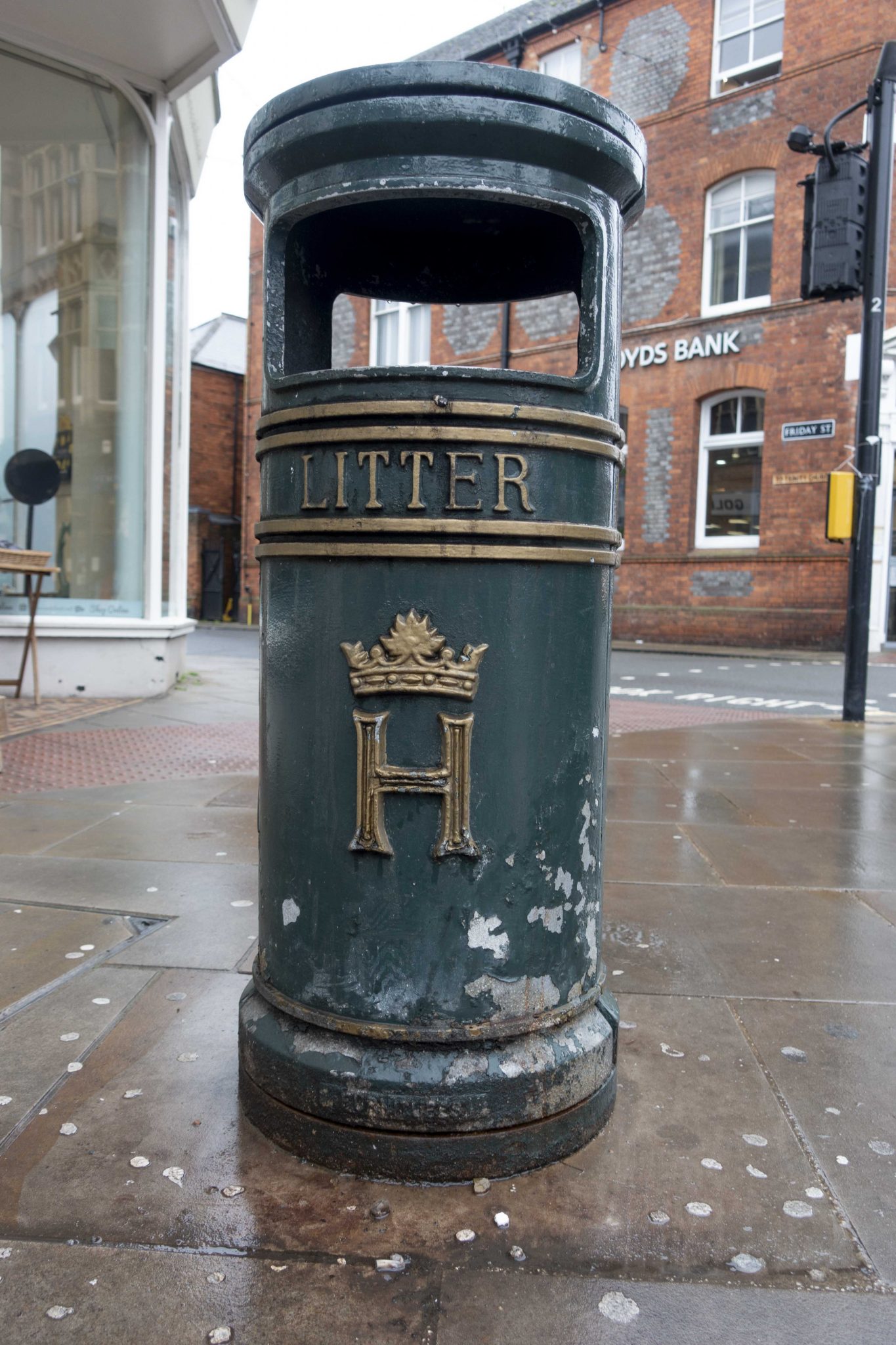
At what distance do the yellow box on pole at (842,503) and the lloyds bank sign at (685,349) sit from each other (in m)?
10.6

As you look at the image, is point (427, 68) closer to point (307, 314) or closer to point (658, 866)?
point (307, 314)

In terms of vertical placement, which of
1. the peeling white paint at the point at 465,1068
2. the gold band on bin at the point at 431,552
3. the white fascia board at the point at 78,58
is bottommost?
the peeling white paint at the point at 465,1068

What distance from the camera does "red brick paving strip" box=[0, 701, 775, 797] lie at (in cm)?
538

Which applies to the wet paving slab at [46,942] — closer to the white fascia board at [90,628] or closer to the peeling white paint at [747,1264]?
the peeling white paint at [747,1264]

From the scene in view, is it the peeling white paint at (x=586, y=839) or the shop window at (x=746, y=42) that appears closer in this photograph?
the peeling white paint at (x=586, y=839)

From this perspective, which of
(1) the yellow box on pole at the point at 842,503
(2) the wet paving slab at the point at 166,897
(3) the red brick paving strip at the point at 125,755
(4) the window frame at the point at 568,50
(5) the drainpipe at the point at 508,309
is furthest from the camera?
(5) the drainpipe at the point at 508,309

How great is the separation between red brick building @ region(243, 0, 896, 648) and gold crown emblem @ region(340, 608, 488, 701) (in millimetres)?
15908

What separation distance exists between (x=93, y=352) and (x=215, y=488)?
2199 cm

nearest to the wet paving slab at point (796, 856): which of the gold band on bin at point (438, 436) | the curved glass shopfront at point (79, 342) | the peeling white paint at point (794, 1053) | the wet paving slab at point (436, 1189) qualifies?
the peeling white paint at point (794, 1053)

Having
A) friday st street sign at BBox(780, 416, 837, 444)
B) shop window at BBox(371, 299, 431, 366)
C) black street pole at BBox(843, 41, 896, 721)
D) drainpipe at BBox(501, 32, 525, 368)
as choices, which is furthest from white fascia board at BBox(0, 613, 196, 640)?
shop window at BBox(371, 299, 431, 366)

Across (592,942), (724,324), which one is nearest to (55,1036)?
(592,942)

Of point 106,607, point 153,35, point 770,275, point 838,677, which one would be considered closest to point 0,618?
point 106,607

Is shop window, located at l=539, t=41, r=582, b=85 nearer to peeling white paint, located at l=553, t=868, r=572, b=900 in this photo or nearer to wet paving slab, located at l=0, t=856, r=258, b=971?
wet paving slab, located at l=0, t=856, r=258, b=971

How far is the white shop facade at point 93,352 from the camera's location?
808 centimetres
